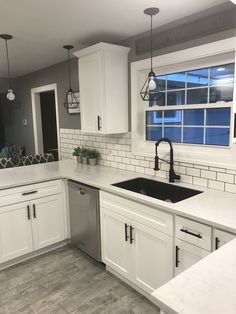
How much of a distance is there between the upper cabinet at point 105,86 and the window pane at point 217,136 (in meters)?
0.93

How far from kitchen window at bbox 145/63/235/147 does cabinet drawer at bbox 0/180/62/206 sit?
46.9 inches

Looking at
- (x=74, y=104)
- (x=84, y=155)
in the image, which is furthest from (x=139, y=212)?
(x=74, y=104)


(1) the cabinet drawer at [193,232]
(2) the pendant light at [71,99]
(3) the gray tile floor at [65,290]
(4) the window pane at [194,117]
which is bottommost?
(3) the gray tile floor at [65,290]

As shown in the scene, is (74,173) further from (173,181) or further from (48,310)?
(48,310)

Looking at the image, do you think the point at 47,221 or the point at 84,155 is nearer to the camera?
the point at 47,221

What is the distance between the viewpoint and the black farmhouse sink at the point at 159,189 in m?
2.27

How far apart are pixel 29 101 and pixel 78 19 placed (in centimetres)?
294

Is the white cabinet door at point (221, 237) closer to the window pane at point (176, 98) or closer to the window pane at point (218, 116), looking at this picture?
the window pane at point (218, 116)

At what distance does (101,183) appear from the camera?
7.95 ft

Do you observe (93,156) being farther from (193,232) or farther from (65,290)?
(193,232)

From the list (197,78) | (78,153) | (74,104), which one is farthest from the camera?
(74,104)

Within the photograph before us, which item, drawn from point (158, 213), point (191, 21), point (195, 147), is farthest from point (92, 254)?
point (191, 21)

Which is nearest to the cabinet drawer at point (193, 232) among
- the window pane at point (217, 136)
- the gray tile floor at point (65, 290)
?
the gray tile floor at point (65, 290)

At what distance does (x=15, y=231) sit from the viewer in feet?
8.46
